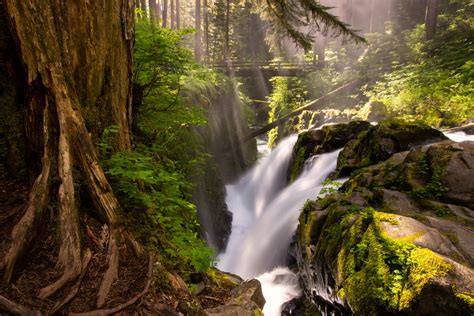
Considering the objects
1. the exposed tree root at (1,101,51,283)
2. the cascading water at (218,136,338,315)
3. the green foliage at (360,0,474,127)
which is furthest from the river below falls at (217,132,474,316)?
the exposed tree root at (1,101,51,283)

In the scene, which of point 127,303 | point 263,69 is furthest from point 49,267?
point 263,69

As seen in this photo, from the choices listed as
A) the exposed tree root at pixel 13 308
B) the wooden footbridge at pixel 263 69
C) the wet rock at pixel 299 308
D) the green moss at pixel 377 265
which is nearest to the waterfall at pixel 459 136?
the green moss at pixel 377 265

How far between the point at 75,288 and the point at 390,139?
9.00 metres

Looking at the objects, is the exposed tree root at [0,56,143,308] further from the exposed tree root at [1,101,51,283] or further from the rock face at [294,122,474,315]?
the rock face at [294,122,474,315]

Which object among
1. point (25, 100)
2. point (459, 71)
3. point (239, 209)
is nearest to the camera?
point (25, 100)

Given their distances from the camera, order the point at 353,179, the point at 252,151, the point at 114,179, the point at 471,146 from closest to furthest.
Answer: the point at 114,179, the point at 471,146, the point at 353,179, the point at 252,151

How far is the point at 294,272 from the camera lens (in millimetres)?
8617

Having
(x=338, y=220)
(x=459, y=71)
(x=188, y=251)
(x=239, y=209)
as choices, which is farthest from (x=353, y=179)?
(x=459, y=71)

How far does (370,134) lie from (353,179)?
2.68 metres

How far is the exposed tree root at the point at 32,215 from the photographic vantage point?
222 centimetres

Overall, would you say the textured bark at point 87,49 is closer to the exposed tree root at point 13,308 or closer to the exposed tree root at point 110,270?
the exposed tree root at point 110,270

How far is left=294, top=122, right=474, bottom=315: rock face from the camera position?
13.0 ft

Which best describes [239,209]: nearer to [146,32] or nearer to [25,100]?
[146,32]

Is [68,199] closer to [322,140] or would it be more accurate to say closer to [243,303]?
[243,303]
